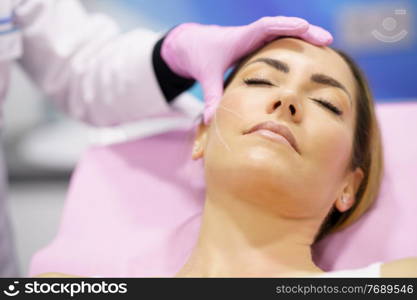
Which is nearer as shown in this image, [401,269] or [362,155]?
[401,269]

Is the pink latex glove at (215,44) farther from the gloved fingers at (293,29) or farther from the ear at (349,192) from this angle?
the ear at (349,192)

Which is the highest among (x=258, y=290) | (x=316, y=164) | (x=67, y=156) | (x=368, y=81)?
(x=67, y=156)

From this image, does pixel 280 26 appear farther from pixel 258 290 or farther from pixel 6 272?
pixel 6 272

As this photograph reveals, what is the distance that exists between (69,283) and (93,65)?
59cm

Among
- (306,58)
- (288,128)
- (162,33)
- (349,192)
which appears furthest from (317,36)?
(162,33)

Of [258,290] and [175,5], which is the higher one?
[175,5]

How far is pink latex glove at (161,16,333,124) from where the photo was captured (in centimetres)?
87

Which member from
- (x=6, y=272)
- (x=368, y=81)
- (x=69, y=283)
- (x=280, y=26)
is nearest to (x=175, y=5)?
(x=280, y=26)

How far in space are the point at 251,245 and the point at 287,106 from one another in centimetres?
24

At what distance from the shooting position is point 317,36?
88 centimetres

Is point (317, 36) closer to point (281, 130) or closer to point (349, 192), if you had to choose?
point (281, 130)

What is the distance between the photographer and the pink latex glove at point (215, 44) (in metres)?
0.87

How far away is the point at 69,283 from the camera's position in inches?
30.7

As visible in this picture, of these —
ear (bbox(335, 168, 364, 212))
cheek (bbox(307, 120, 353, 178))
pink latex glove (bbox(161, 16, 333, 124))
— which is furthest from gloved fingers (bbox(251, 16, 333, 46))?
ear (bbox(335, 168, 364, 212))
